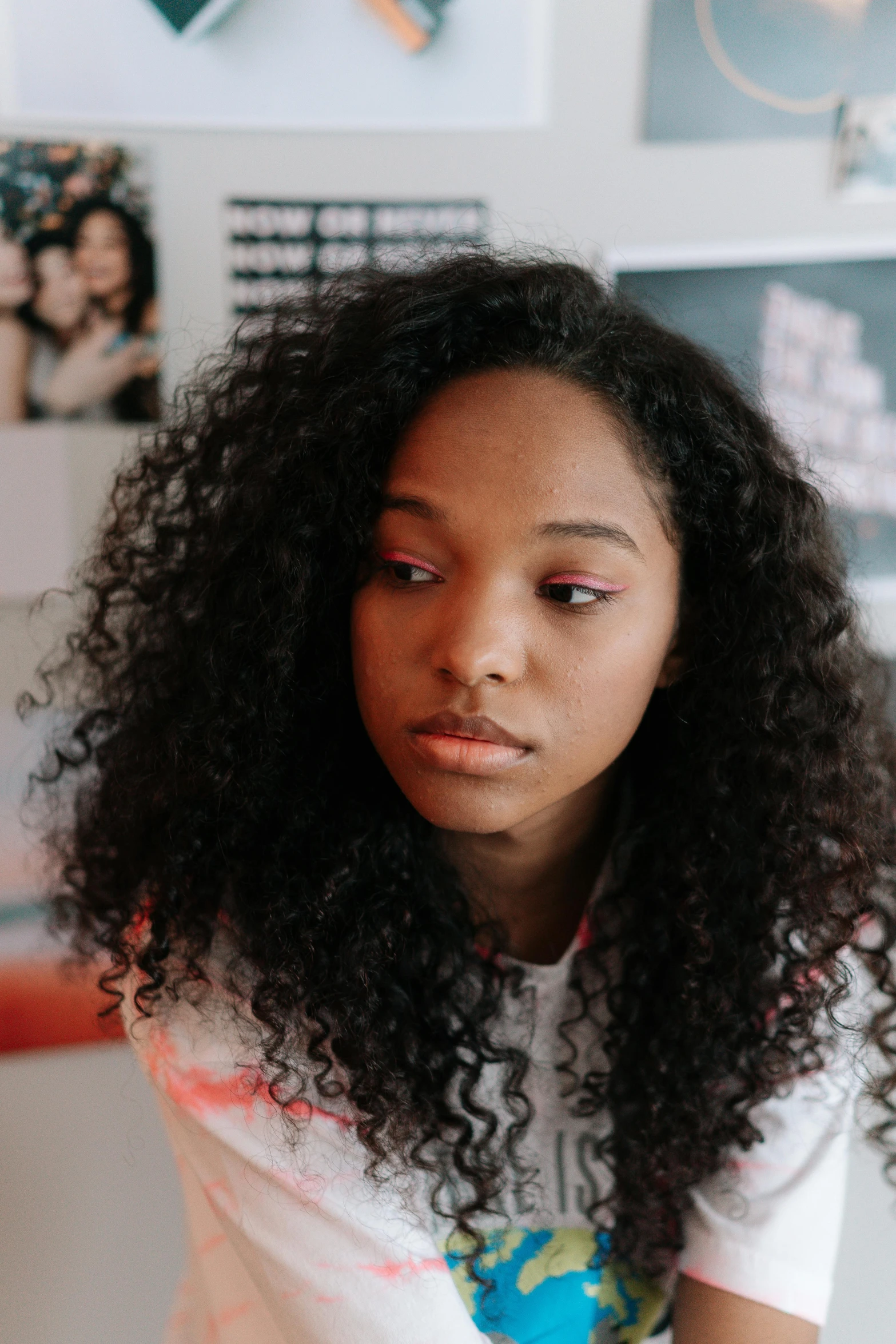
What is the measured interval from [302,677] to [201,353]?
283mm

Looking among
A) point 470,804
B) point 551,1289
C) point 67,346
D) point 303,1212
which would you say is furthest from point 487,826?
point 67,346

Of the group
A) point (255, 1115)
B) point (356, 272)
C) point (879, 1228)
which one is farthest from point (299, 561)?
point (879, 1228)

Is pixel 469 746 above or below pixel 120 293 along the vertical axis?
below

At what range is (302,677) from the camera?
623 millimetres

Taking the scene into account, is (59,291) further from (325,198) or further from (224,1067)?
(224,1067)

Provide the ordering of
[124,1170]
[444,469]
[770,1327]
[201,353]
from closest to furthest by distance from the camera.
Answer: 1. [444,469]
2. [770,1327]
3. [201,353]
4. [124,1170]

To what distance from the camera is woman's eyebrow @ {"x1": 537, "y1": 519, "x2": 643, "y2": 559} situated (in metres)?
0.52

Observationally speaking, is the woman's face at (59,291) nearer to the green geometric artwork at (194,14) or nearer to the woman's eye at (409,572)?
the green geometric artwork at (194,14)

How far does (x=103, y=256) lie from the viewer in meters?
0.73

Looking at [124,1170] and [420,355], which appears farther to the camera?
[124,1170]

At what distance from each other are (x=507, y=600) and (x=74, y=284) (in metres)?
0.43

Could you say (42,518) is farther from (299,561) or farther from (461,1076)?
(461,1076)

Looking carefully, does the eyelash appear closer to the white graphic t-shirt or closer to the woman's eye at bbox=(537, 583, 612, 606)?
the woman's eye at bbox=(537, 583, 612, 606)

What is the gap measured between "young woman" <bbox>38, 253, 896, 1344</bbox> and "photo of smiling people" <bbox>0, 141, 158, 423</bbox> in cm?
8
